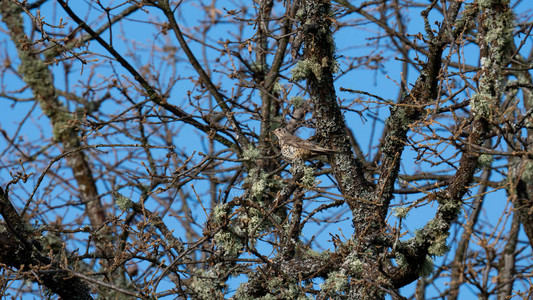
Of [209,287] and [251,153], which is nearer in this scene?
[209,287]

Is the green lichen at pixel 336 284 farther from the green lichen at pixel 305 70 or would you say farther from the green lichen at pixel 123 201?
the green lichen at pixel 123 201

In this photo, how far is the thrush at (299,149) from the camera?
14.7 feet

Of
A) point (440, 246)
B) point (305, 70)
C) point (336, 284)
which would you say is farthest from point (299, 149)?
point (440, 246)

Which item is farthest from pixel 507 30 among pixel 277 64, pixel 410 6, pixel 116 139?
pixel 116 139

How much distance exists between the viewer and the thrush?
14.7 feet

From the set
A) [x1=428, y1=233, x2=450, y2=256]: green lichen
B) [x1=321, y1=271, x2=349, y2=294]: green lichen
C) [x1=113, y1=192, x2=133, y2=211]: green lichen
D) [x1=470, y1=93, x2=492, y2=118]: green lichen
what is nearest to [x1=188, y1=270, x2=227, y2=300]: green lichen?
[x1=113, y1=192, x2=133, y2=211]: green lichen

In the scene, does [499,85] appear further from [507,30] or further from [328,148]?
[328,148]

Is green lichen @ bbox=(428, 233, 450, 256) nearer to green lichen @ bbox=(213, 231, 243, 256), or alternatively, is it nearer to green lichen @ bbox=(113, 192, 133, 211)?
green lichen @ bbox=(213, 231, 243, 256)

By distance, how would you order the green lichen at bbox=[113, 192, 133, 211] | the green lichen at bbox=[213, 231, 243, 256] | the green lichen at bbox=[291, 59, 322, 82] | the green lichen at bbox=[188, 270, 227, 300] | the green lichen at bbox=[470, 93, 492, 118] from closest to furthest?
the green lichen at bbox=[470, 93, 492, 118] < the green lichen at bbox=[291, 59, 322, 82] < the green lichen at bbox=[213, 231, 243, 256] < the green lichen at bbox=[188, 270, 227, 300] < the green lichen at bbox=[113, 192, 133, 211]

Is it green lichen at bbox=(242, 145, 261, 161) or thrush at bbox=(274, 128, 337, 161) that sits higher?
green lichen at bbox=(242, 145, 261, 161)

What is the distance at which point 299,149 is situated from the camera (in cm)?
472

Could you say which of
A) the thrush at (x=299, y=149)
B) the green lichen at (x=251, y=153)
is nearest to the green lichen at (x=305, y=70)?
the thrush at (x=299, y=149)

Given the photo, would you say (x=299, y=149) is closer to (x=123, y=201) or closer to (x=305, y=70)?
(x=305, y=70)

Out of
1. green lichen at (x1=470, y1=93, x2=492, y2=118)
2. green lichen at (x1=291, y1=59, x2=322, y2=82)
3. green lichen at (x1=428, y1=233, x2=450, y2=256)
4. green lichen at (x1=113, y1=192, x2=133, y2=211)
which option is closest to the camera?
green lichen at (x1=470, y1=93, x2=492, y2=118)
